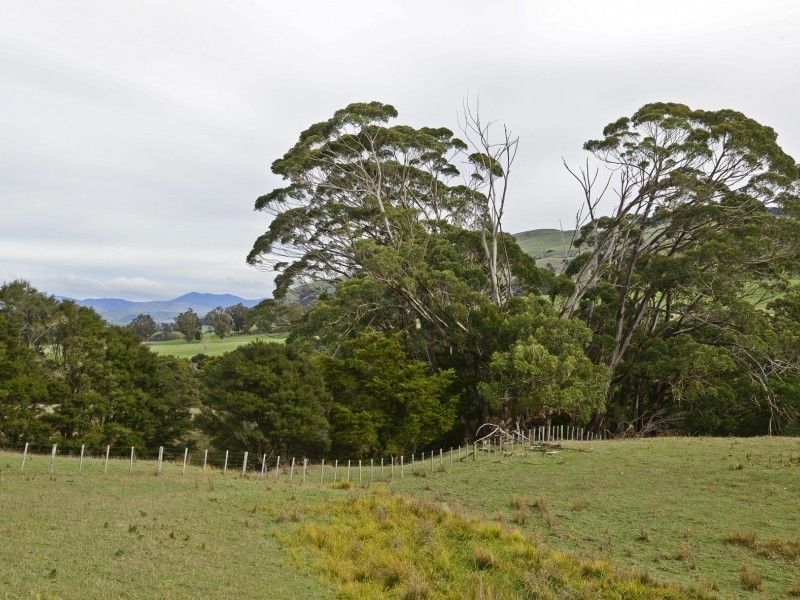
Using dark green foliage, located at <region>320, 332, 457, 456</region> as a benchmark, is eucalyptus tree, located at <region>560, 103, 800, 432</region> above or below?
above

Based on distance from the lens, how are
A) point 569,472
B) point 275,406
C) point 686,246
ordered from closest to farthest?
1. point 569,472
2. point 275,406
3. point 686,246

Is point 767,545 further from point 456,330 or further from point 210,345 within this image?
point 210,345

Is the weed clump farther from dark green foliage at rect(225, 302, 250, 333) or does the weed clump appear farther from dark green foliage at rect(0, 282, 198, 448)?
dark green foliage at rect(225, 302, 250, 333)

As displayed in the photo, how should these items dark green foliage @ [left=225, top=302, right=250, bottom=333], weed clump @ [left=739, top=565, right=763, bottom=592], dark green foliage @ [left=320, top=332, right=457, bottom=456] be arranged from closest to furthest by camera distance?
weed clump @ [left=739, top=565, right=763, bottom=592] < dark green foliage @ [left=320, top=332, right=457, bottom=456] < dark green foliage @ [left=225, top=302, right=250, bottom=333]

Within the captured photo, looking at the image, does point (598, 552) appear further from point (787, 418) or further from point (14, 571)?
point (787, 418)

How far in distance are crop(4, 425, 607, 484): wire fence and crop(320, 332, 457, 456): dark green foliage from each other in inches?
74.3

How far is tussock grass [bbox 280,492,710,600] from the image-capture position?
11.8 m

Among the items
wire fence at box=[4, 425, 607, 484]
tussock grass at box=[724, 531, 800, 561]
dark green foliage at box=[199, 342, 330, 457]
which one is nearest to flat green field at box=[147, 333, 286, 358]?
wire fence at box=[4, 425, 607, 484]

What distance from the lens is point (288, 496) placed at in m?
19.5

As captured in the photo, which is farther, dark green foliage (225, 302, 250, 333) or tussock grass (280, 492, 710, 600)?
dark green foliage (225, 302, 250, 333)

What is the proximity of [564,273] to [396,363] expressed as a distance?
54.1 feet

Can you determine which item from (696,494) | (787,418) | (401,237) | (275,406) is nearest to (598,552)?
(696,494)

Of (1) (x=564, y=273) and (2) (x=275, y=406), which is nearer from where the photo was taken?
(2) (x=275, y=406)

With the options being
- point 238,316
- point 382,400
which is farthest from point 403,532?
point 238,316
